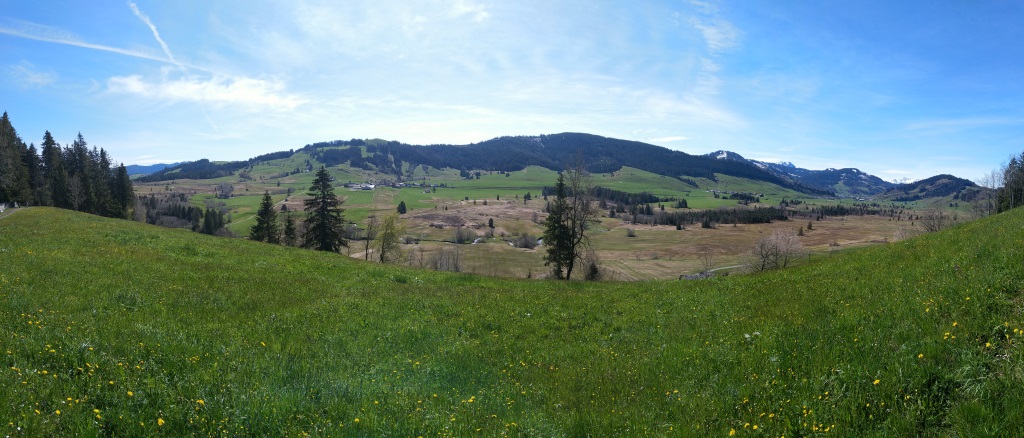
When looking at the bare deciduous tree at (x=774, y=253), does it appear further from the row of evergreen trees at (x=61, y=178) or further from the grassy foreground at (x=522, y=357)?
the row of evergreen trees at (x=61, y=178)

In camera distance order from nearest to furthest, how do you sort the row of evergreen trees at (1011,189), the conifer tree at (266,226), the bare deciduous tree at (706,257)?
the conifer tree at (266,226) → the row of evergreen trees at (1011,189) → the bare deciduous tree at (706,257)

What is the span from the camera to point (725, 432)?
22.3 feet

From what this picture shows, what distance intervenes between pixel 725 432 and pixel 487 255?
128653 mm

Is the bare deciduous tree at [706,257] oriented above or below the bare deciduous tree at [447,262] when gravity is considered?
below

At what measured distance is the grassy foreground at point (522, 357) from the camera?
628 cm

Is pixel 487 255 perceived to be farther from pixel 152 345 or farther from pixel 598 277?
pixel 152 345

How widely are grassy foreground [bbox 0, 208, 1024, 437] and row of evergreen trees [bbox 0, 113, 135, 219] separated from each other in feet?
277

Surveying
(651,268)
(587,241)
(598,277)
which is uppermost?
(587,241)

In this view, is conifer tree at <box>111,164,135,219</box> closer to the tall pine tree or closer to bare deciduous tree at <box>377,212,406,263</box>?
bare deciduous tree at <box>377,212,406,263</box>

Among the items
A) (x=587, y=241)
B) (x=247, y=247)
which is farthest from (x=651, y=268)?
(x=247, y=247)

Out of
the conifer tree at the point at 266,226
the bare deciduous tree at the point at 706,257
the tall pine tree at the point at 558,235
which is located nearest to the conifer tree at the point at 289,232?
the conifer tree at the point at 266,226

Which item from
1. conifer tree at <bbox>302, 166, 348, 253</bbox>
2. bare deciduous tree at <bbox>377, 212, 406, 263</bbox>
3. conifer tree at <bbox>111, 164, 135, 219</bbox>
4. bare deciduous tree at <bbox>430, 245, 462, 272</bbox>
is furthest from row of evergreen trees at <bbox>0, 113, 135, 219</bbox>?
bare deciduous tree at <bbox>430, 245, 462, 272</bbox>

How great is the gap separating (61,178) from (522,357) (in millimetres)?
113946

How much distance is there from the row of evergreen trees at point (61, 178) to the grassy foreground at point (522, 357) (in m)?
84.6
